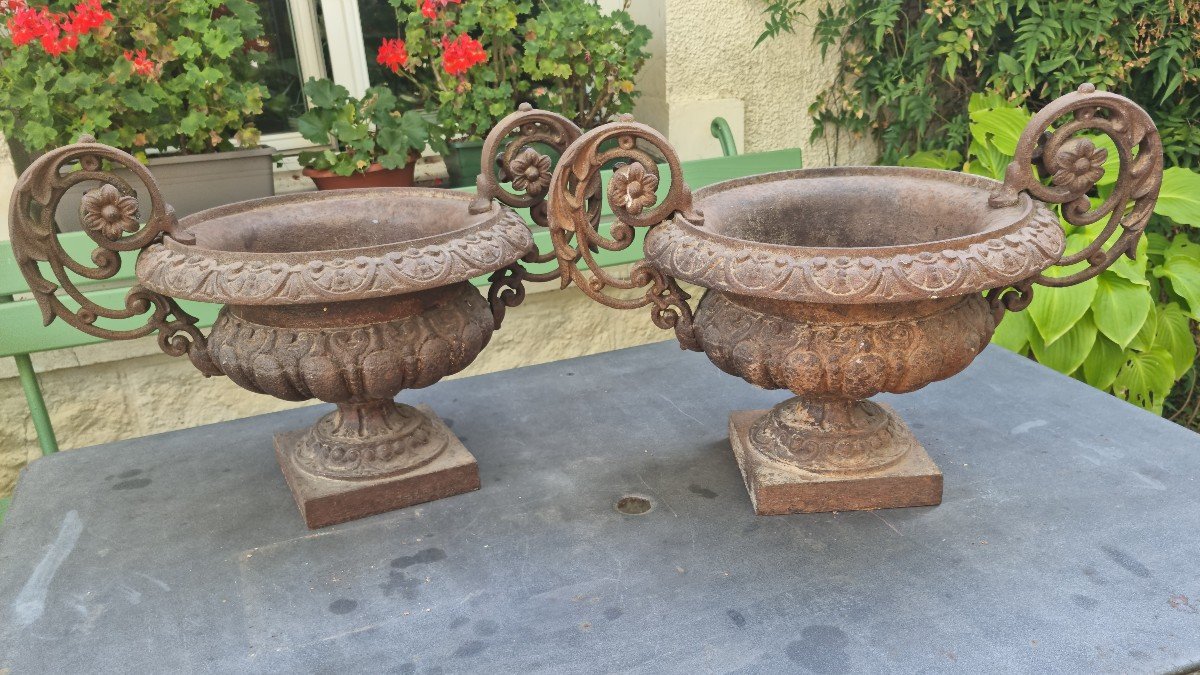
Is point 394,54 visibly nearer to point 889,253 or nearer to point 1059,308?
point 889,253

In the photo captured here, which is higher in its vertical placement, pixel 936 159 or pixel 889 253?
pixel 889 253

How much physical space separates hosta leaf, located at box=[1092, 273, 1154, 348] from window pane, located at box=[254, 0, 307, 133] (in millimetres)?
2100

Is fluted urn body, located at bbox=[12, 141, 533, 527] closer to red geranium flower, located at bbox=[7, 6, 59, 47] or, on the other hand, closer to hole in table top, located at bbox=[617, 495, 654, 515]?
hole in table top, located at bbox=[617, 495, 654, 515]

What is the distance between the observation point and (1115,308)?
212 centimetres

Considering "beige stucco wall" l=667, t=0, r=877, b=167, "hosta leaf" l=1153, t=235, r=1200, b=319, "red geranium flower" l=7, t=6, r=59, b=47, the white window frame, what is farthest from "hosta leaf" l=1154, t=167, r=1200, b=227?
"red geranium flower" l=7, t=6, r=59, b=47

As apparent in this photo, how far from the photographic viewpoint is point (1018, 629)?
104cm

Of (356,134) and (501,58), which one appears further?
(501,58)

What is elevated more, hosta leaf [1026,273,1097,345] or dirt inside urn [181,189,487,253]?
dirt inside urn [181,189,487,253]

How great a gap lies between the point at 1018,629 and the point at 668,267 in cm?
61

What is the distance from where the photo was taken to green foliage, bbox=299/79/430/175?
6.79ft

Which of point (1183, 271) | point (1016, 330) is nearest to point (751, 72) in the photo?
point (1016, 330)

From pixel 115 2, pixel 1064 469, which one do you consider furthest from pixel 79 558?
pixel 1064 469

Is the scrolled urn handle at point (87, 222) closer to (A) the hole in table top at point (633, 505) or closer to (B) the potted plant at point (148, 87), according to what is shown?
(B) the potted plant at point (148, 87)

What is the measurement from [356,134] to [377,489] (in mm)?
1047
